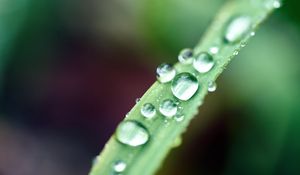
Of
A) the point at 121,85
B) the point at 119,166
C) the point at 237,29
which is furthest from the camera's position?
the point at 121,85

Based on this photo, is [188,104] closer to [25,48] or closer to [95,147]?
[95,147]

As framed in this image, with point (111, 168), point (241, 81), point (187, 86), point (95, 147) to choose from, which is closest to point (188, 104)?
point (187, 86)

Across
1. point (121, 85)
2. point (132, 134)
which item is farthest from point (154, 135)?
point (121, 85)

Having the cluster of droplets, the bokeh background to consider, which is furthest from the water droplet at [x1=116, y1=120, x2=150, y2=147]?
the bokeh background

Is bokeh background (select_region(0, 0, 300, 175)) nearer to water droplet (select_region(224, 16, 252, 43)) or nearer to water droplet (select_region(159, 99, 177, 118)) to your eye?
water droplet (select_region(224, 16, 252, 43))

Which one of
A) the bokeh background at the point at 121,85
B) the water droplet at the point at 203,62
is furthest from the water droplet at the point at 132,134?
the bokeh background at the point at 121,85

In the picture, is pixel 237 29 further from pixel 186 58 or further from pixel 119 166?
pixel 119 166
